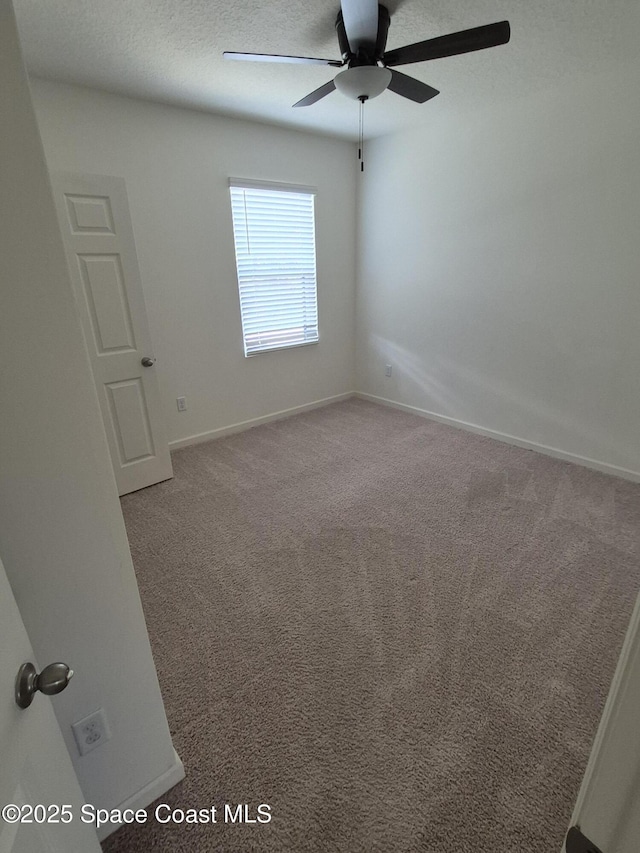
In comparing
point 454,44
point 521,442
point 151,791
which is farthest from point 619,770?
point 521,442

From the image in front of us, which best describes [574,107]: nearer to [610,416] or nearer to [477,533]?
[610,416]

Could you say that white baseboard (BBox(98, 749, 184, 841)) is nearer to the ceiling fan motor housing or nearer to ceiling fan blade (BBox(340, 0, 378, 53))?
ceiling fan blade (BBox(340, 0, 378, 53))

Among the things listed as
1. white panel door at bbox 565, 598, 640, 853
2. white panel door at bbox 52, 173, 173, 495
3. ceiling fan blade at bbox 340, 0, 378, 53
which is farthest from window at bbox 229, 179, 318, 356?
white panel door at bbox 565, 598, 640, 853

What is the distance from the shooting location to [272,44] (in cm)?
219

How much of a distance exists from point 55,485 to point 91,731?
0.70 metres

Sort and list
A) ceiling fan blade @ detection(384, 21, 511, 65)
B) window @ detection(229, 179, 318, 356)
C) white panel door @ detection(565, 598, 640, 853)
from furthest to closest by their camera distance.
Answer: window @ detection(229, 179, 318, 356)
ceiling fan blade @ detection(384, 21, 511, 65)
white panel door @ detection(565, 598, 640, 853)

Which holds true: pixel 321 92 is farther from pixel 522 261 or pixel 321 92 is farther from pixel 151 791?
pixel 151 791

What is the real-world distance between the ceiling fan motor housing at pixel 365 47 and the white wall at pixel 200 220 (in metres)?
1.59

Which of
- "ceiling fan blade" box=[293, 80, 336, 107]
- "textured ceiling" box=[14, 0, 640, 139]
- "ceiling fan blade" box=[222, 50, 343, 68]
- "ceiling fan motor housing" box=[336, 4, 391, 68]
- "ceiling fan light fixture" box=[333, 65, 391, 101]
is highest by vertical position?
"textured ceiling" box=[14, 0, 640, 139]

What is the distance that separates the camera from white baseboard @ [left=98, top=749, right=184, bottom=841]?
3.75ft

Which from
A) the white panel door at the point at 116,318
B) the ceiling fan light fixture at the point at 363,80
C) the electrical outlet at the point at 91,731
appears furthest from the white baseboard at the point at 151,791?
the ceiling fan light fixture at the point at 363,80

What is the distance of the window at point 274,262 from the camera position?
3578 mm

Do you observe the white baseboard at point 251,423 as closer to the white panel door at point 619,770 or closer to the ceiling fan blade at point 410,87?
the ceiling fan blade at point 410,87

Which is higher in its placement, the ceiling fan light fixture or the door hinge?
the ceiling fan light fixture
